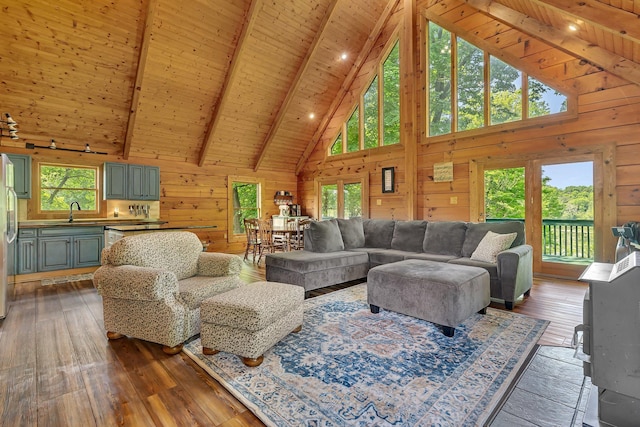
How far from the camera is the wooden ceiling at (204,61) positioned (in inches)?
160

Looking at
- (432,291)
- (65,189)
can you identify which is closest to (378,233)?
(432,291)

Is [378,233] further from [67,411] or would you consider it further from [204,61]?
[204,61]

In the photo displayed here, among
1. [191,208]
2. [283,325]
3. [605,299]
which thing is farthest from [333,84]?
[605,299]

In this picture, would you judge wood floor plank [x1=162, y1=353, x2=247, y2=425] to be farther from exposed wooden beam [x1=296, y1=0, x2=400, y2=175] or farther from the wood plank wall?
exposed wooden beam [x1=296, y1=0, x2=400, y2=175]

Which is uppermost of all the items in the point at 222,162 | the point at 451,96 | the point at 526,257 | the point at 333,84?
the point at 333,84

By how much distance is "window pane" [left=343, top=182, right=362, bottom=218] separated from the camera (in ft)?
24.1

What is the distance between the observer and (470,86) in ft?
17.9

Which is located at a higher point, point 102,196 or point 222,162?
point 222,162

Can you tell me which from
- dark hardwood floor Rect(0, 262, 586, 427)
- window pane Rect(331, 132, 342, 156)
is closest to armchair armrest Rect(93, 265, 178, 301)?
dark hardwood floor Rect(0, 262, 586, 427)

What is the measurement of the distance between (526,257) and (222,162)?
20.8ft

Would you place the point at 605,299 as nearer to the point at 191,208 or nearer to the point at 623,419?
the point at 623,419

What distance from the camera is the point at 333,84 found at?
286 inches

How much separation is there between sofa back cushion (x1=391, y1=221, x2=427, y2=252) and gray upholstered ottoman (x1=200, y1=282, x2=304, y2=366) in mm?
2623

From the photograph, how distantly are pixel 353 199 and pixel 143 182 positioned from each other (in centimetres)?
453
